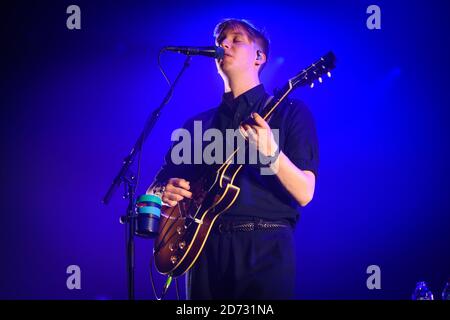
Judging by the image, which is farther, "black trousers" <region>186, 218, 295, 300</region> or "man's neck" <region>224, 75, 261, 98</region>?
"man's neck" <region>224, 75, 261, 98</region>

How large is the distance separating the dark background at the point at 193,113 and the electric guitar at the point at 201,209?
2.34 ft

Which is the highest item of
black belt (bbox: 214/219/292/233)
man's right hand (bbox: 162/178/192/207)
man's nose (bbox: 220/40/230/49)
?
man's nose (bbox: 220/40/230/49)

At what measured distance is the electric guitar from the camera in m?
2.72

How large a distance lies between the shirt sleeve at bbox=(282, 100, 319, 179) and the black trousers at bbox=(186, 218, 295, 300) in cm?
31

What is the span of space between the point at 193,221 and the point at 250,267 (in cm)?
40

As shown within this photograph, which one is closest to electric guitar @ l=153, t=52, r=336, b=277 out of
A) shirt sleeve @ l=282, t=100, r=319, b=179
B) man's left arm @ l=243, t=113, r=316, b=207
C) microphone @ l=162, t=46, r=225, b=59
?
shirt sleeve @ l=282, t=100, r=319, b=179

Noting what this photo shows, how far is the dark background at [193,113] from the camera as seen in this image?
11.8 ft

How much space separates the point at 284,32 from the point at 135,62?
100 centimetres

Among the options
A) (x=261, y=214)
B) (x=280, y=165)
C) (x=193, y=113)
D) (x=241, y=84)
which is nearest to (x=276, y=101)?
(x=241, y=84)

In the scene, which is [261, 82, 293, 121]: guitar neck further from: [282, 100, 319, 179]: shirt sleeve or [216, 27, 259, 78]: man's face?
[216, 27, 259, 78]: man's face

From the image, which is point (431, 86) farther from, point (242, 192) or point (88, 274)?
point (88, 274)

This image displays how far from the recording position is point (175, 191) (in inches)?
118

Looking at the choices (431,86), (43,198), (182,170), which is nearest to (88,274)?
(43,198)

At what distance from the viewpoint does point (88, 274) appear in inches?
146
